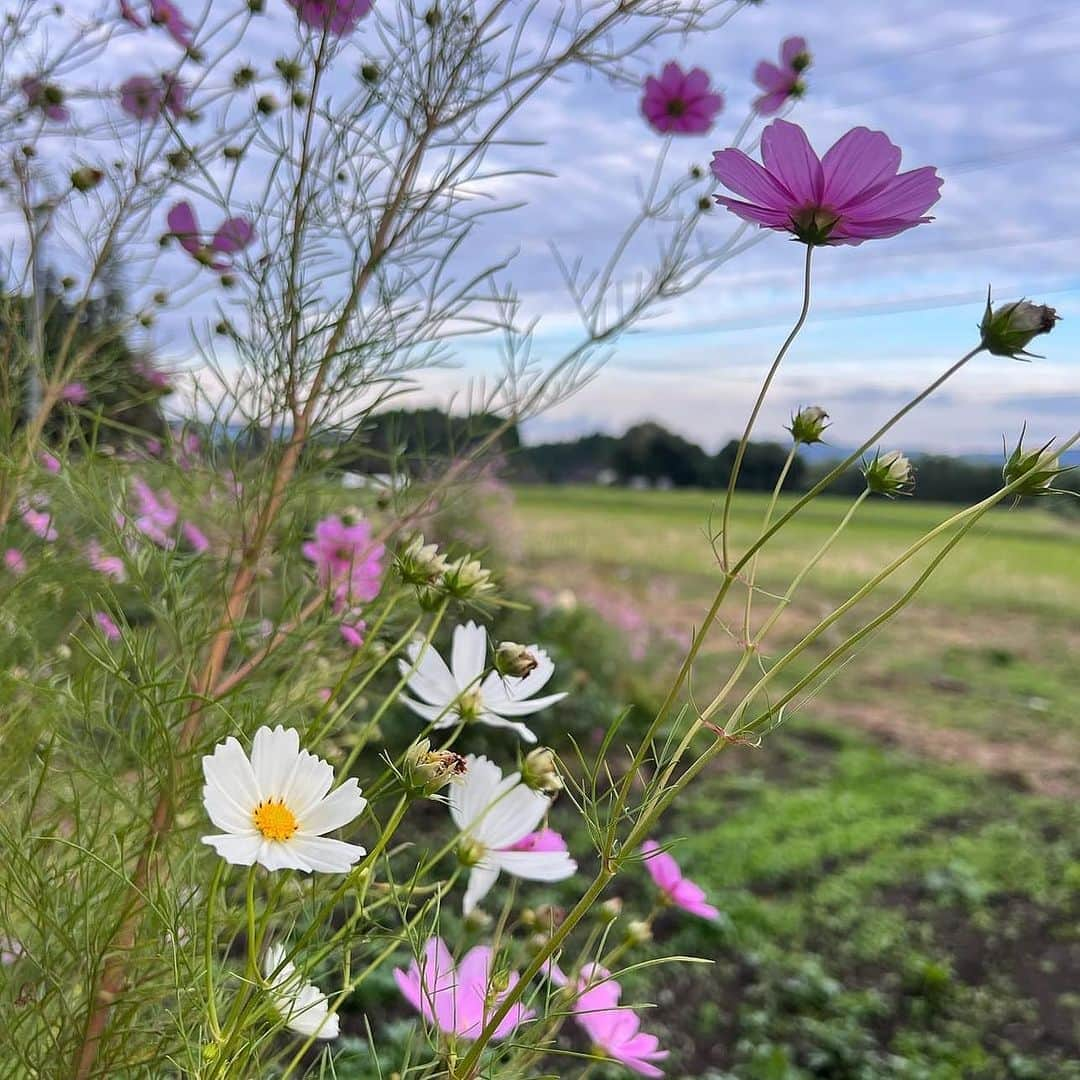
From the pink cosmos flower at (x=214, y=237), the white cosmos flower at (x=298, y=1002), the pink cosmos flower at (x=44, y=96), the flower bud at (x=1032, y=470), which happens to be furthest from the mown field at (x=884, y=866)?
the pink cosmos flower at (x=44, y=96)

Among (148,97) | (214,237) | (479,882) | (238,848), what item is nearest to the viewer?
(238,848)

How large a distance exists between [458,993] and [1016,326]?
294 mm

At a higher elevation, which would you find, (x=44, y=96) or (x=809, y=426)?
(x=44, y=96)

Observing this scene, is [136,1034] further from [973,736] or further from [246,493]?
[973,736]

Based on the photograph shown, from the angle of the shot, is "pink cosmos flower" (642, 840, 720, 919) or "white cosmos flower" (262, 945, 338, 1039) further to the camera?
"pink cosmos flower" (642, 840, 720, 919)

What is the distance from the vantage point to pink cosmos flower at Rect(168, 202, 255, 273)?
603 mm

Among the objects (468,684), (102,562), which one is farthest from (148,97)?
(468,684)

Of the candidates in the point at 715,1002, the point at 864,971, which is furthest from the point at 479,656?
the point at 864,971

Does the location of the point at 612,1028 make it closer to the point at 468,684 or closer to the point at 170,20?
the point at 468,684

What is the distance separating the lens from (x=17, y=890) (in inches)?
16.2

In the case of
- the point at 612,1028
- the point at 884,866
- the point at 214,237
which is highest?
the point at 214,237

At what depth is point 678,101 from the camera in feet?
2.44

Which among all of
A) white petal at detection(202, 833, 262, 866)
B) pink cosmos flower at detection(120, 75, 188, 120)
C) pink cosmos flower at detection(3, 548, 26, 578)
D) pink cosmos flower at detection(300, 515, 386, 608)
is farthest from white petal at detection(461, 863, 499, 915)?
pink cosmos flower at detection(120, 75, 188, 120)

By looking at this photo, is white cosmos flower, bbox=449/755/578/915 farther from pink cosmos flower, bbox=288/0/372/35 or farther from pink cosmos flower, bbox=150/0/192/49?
pink cosmos flower, bbox=150/0/192/49
